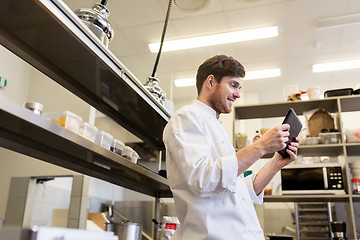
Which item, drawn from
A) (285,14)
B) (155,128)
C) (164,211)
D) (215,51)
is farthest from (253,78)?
(155,128)

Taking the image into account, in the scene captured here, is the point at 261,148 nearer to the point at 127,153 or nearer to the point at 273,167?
the point at 273,167

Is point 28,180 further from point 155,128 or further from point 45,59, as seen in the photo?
point 45,59

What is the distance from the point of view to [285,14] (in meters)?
3.83

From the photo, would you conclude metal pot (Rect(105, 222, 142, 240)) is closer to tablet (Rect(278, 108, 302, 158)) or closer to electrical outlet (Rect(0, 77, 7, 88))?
tablet (Rect(278, 108, 302, 158))

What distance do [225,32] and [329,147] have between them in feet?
6.38

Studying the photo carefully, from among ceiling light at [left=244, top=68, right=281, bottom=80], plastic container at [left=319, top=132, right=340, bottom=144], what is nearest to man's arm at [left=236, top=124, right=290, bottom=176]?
plastic container at [left=319, top=132, right=340, bottom=144]

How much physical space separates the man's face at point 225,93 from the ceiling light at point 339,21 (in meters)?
2.93

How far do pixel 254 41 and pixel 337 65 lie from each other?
137 centimetres

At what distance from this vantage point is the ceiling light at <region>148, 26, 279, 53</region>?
4127 mm

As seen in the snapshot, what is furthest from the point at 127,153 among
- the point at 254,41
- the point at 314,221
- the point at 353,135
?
the point at 314,221

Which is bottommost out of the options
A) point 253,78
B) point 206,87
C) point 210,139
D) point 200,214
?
point 200,214

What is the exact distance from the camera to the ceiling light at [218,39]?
13.5 ft

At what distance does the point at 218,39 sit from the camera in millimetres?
4316

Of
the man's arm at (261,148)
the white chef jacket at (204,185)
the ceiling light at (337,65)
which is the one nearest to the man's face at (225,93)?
the white chef jacket at (204,185)
